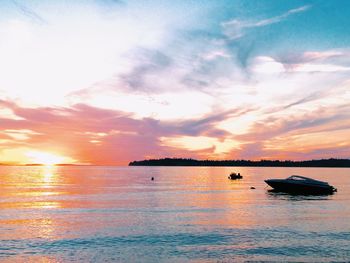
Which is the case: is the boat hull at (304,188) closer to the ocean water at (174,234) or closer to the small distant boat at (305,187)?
the small distant boat at (305,187)

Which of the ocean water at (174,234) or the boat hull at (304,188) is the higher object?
the boat hull at (304,188)

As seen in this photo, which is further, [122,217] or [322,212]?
[322,212]

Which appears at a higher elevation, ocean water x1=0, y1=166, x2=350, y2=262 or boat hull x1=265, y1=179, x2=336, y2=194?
boat hull x1=265, y1=179, x2=336, y2=194

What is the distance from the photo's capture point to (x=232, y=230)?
37875mm

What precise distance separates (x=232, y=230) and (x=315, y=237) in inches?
323

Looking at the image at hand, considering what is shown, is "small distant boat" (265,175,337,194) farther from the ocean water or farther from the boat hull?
the ocean water

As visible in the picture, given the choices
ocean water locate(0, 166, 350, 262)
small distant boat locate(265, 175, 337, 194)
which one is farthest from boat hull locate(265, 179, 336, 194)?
ocean water locate(0, 166, 350, 262)

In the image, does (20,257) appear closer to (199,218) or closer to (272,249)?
(272,249)

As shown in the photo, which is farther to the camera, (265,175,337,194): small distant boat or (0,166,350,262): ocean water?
(265,175,337,194): small distant boat

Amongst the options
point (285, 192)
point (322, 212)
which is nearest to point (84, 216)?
point (322, 212)

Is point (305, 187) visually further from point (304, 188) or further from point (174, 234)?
point (174, 234)

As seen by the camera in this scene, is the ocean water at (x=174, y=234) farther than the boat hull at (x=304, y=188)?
No

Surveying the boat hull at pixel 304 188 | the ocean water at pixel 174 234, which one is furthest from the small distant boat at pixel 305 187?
the ocean water at pixel 174 234

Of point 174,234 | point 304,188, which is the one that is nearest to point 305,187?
point 304,188
